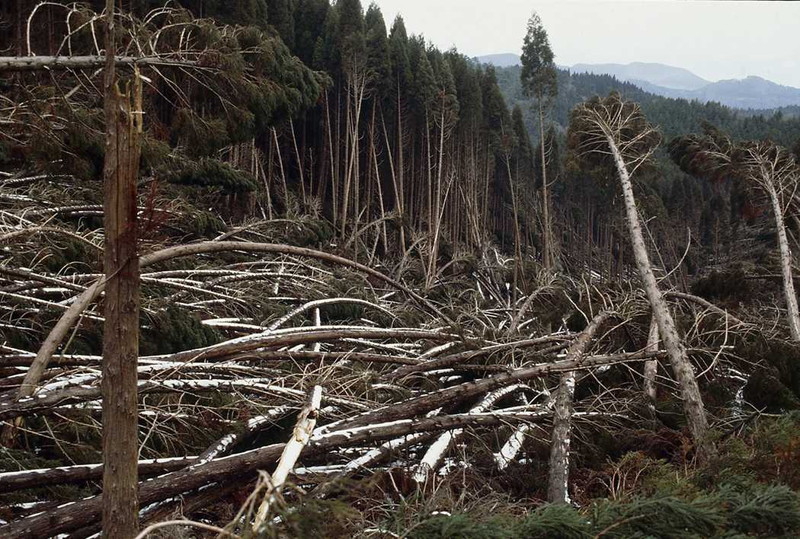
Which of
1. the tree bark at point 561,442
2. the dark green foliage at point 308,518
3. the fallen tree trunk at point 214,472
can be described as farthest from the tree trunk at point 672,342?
the dark green foliage at point 308,518

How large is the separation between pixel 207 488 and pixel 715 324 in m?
5.84

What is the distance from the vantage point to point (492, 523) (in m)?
1.83

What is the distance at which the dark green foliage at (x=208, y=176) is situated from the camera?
29.7 feet

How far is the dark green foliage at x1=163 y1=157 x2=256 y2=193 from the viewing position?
905cm

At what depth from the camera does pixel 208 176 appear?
10.2 metres

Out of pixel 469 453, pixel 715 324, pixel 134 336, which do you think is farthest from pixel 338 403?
pixel 715 324

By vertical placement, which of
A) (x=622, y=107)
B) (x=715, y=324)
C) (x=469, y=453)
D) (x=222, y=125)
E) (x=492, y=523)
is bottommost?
(x=469, y=453)

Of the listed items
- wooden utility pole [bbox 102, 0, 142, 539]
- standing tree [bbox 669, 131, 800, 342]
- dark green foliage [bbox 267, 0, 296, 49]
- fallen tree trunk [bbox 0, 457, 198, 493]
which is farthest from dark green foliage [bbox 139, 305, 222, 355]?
dark green foliage [bbox 267, 0, 296, 49]

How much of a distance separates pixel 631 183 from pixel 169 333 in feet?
18.2

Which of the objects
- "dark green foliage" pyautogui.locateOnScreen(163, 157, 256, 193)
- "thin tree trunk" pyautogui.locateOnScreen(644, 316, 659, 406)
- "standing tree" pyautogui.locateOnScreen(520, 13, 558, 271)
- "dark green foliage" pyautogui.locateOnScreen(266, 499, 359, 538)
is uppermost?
"standing tree" pyautogui.locateOnScreen(520, 13, 558, 271)

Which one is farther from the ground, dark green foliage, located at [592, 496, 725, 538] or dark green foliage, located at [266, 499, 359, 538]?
dark green foliage, located at [266, 499, 359, 538]

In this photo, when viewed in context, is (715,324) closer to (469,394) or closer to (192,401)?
(469,394)

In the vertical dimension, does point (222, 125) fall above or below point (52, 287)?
above

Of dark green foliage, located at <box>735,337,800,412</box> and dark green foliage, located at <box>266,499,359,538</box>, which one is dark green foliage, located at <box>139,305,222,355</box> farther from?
dark green foliage, located at <box>735,337,800,412</box>
